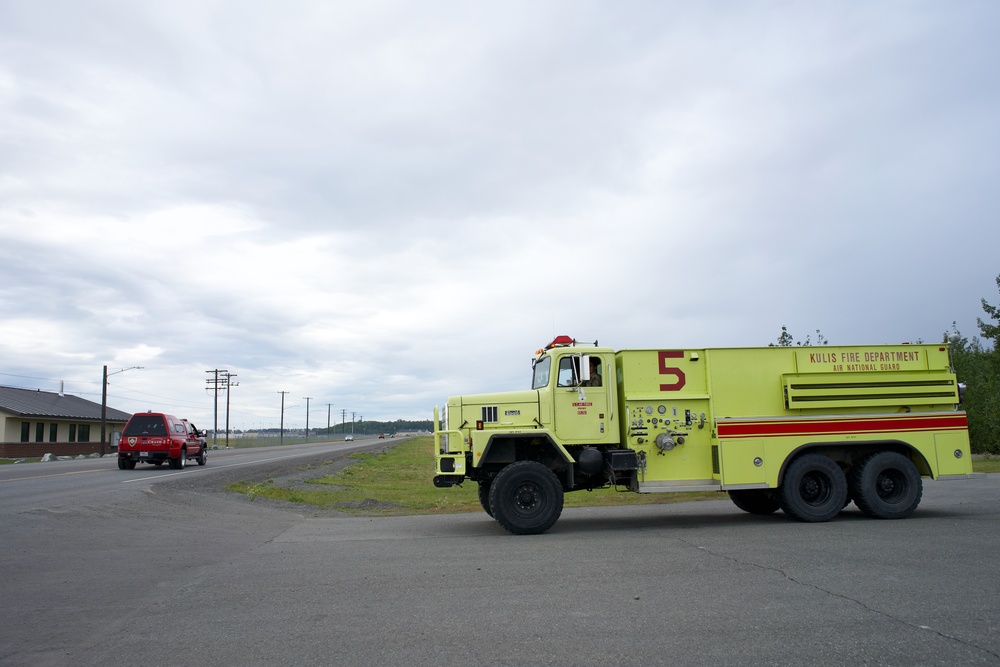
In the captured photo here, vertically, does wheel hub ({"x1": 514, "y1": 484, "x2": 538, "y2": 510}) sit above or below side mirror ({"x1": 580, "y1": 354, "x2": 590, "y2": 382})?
below

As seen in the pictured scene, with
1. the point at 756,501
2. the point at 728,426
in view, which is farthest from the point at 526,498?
the point at 756,501

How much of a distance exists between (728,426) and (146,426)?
24022 millimetres

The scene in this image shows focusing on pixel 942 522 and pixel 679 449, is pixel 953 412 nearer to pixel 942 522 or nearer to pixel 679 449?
pixel 942 522

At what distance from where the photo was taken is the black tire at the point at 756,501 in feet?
43.2

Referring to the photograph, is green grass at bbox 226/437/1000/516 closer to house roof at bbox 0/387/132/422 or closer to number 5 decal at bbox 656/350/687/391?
number 5 decal at bbox 656/350/687/391

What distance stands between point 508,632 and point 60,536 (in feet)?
29.7

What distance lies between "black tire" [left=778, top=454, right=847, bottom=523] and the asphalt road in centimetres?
32

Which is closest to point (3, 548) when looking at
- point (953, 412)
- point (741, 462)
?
point (741, 462)

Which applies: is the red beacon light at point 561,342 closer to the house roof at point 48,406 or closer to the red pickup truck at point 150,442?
the red pickup truck at point 150,442

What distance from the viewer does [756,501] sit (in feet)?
43.8

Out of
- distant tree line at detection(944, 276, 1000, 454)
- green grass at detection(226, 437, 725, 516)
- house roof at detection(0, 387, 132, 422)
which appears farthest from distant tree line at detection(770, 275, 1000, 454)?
house roof at detection(0, 387, 132, 422)

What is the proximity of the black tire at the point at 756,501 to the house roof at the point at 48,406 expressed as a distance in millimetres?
53565

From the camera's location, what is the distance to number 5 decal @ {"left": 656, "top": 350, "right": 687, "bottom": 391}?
39.3 ft

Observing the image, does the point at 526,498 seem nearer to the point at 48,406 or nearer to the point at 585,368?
the point at 585,368
